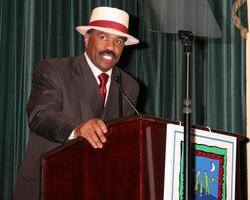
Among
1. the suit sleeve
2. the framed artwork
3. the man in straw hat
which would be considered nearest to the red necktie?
the man in straw hat

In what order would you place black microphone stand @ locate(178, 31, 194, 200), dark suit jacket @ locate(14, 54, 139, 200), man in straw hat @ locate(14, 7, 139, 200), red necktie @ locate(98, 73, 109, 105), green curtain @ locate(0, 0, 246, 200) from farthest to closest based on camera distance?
green curtain @ locate(0, 0, 246, 200) < red necktie @ locate(98, 73, 109, 105) < dark suit jacket @ locate(14, 54, 139, 200) < man in straw hat @ locate(14, 7, 139, 200) < black microphone stand @ locate(178, 31, 194, 200)

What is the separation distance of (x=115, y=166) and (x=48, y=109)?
2.22 feet

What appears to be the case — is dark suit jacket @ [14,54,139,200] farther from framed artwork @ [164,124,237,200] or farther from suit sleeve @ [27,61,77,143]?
framed artwork @ [164,124,237,200]

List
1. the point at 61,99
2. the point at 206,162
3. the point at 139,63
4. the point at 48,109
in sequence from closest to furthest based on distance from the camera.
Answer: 1. the point at 206,162
2. the point at 48,109
3. the point at 61,99
4. the point at 139,63

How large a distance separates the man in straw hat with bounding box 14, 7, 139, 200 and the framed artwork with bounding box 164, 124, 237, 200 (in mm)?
507

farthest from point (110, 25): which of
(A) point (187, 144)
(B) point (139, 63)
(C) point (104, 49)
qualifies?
(A) point (187, 144)

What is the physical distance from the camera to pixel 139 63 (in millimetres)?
3814

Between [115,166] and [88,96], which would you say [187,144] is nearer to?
[115,166]

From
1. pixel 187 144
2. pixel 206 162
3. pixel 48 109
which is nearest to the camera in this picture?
pixel 187 144

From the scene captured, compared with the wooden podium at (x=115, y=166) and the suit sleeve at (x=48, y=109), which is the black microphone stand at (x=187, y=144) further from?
the suit sleeve at (x=48, y=109)

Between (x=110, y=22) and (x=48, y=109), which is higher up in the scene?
(x=110, y=22)

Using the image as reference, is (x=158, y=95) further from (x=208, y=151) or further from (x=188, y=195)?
(x=188, y=195)

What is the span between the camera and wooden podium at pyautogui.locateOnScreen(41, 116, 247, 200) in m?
1.63

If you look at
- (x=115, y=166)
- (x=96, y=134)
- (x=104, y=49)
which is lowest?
(x=115, y=166)
